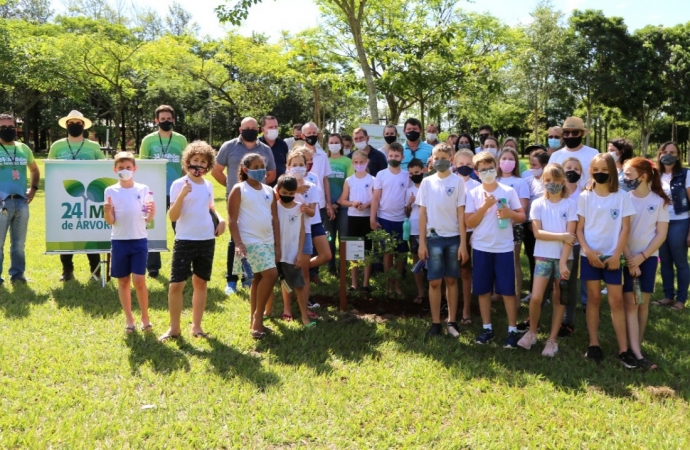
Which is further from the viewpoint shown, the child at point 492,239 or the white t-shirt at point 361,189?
the white t-shirt at point 361,189

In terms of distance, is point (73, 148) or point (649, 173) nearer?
point (649, 173)

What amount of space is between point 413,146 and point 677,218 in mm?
3431

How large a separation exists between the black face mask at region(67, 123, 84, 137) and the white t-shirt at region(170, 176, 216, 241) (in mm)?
2979

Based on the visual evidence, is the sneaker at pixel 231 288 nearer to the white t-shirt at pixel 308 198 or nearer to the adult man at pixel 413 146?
the white t-shirt at pixel 308 198

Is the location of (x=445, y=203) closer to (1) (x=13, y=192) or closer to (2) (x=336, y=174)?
(2) (x=336, y=174)

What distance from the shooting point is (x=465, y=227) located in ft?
17.6

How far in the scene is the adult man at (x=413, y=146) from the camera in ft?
23.8

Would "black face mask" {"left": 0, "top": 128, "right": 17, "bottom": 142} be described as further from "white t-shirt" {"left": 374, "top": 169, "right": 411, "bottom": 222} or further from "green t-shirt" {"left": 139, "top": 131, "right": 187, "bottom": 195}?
"white t-shirt" {"left": 374, "top": 169, "right": 411, "bottom": 222}

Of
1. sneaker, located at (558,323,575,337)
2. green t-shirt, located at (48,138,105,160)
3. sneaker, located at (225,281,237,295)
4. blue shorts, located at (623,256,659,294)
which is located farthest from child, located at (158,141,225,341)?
blue shorts, located at (623,256,659,294)

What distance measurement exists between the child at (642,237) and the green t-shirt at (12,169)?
7136mm

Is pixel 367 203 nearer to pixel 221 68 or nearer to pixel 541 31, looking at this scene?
pixel 221 68

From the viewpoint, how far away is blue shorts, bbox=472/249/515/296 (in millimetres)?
5168

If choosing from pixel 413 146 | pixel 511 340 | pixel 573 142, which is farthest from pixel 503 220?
pixel 413 146

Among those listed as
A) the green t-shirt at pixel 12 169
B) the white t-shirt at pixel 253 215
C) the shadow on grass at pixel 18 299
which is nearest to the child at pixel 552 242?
the white t-shirt at pixel 253 215
